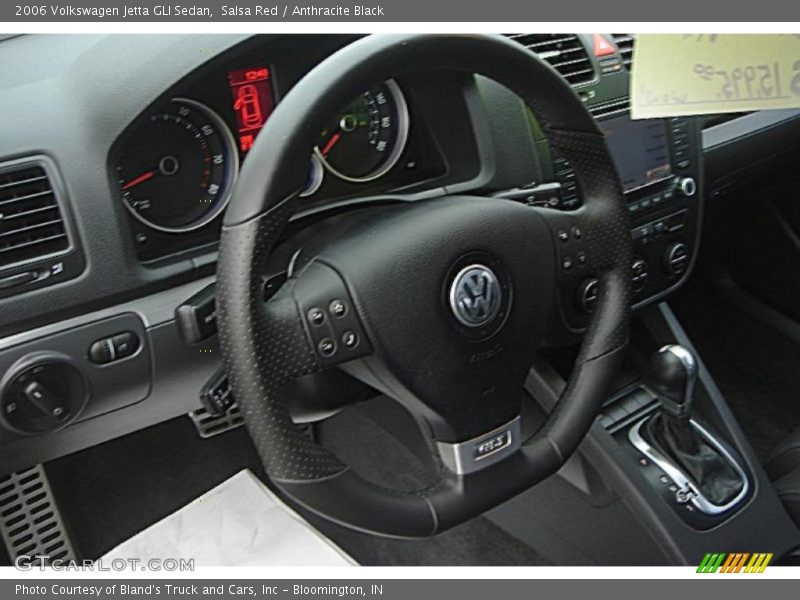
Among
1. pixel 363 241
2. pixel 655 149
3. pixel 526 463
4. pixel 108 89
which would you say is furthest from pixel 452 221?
pixel 655 149

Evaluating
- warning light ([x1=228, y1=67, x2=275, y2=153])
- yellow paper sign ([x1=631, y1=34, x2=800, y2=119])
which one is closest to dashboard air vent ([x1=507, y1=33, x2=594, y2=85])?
yellow paper sign ([x1=631, y1=34, x2=800, y2=119])

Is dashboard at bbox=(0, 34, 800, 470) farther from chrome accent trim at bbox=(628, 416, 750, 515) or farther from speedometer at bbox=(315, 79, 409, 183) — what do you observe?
chrome accent trim at bbox=(628, 416, 750, 515)

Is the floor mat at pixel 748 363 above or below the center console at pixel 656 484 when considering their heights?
below

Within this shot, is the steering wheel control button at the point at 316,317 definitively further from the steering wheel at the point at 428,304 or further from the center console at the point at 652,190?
the center console at the point at 652,190

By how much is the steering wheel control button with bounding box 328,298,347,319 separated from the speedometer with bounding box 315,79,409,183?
0.32 m

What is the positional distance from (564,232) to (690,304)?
1.12 meters

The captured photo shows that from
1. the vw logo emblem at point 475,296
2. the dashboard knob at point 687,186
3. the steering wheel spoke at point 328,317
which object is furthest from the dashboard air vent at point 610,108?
the steering wheel spoke at point 328,317

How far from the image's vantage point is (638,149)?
1.28 m

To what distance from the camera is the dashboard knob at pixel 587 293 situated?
3.75 ft

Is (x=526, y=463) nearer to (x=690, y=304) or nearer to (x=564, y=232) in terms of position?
(x=564, y=232)

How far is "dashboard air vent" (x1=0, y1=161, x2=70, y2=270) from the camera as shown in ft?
2.99

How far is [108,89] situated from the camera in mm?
937

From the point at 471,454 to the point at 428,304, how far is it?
0.54ft

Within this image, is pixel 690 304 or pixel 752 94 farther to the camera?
pixel 690 304
